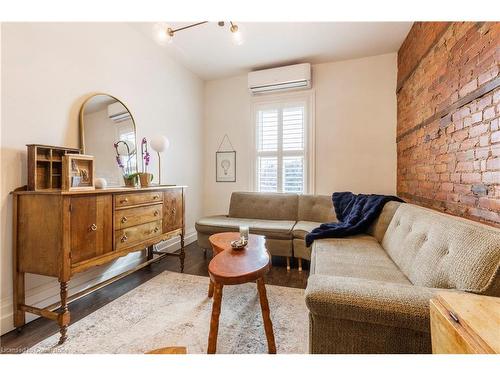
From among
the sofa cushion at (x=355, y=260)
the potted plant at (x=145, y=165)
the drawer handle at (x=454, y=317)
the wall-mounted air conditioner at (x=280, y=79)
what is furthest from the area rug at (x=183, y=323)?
the wall-mounted air conditioner at (x=280, y=79)

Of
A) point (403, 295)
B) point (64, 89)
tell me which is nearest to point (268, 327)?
point (403, 295)

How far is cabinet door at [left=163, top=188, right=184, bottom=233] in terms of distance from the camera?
7.92 ft

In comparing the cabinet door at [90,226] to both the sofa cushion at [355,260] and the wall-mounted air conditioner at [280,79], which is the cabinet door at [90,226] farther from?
the wall-mounted air conditioner at [280,79]

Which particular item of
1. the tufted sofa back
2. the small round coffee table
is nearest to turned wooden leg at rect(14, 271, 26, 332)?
the small round coffee table

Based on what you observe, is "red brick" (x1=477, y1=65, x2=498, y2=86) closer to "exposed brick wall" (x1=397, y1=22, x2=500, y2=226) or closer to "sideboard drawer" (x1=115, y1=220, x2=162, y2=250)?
"exposed brick wall" (x1=397, y1=22, x2=500, y2=226)

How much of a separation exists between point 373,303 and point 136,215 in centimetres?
190

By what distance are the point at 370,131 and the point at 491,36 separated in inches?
78.8

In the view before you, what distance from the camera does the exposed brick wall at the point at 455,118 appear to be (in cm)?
130

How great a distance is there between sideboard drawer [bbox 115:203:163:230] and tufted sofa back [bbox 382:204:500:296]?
2.09 metres

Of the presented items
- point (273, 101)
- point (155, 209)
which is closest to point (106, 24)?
point (155, 209)

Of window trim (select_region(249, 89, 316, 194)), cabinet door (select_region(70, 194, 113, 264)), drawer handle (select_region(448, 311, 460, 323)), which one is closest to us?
drawer handle (select_region(448, 311, 460, 323))

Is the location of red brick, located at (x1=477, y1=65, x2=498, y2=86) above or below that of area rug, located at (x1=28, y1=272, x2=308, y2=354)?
above

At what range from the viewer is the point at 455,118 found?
1.66m

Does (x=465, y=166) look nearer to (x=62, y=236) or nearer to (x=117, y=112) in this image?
(x=62, y=236)
